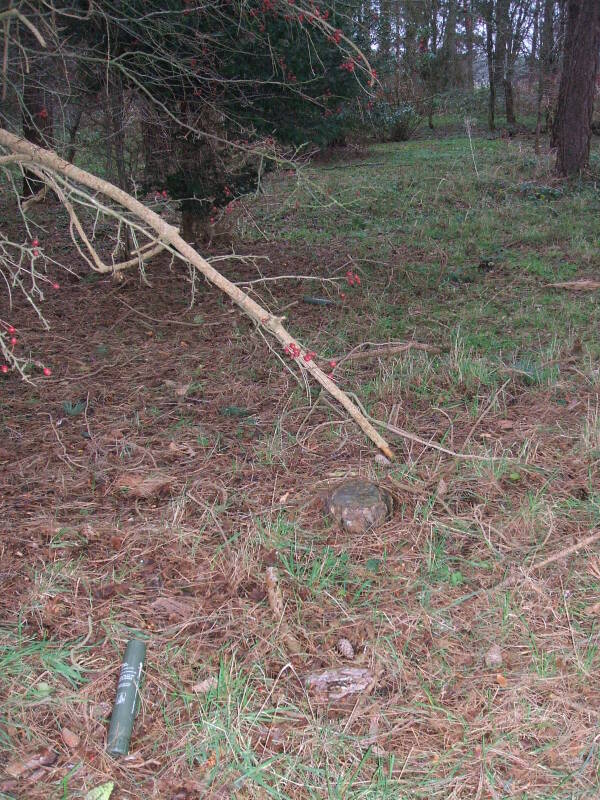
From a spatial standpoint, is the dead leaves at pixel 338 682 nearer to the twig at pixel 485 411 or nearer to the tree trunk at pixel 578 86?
the twig at pixel 485 411

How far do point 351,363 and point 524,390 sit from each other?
1071 mm

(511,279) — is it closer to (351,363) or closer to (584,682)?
(351,363)

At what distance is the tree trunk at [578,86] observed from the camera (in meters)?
9.38

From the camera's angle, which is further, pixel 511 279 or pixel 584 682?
pixel 511 279

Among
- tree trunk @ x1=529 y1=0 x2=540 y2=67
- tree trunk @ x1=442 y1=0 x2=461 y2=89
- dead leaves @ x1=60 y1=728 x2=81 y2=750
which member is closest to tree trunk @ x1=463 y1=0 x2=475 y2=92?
tree trunk @ x1=442 y1=0 x2=461 y2=89

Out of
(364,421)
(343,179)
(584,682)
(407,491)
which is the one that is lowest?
(584,682)

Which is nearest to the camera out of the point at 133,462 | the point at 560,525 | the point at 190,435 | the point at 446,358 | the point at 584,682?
the point at 584,682

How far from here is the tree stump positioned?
2871 mm

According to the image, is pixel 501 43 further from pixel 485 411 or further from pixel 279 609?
pixel 279 609

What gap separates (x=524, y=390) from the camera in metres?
3.88

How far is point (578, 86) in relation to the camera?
31.8ft

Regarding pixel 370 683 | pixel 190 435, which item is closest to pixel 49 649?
pixel 370 683

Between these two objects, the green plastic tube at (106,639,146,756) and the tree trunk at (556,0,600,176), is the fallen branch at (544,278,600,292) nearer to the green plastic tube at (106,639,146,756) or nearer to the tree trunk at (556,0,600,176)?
the green plastic tube at (106,639,146,756)

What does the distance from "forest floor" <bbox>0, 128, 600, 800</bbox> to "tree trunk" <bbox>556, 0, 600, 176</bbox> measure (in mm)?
5612
